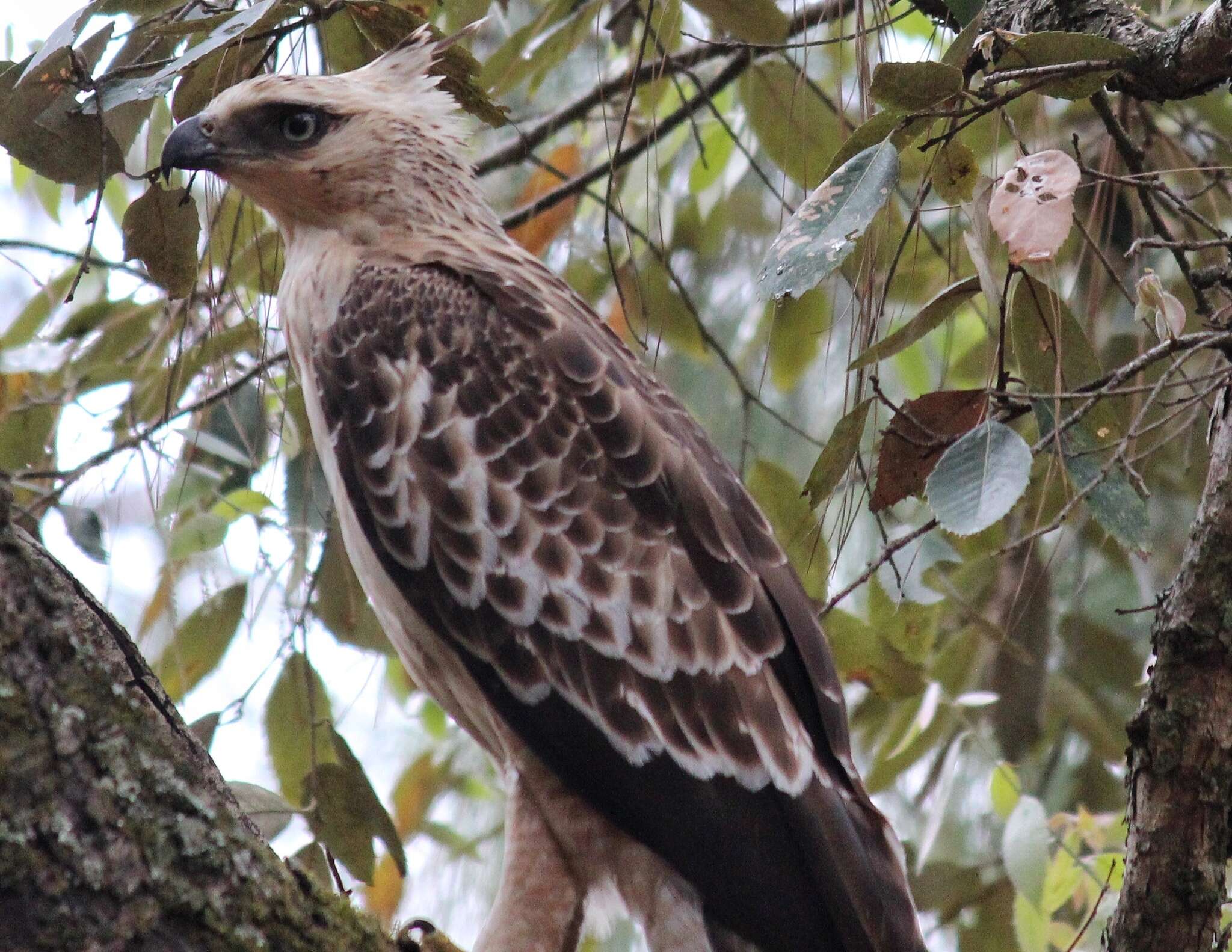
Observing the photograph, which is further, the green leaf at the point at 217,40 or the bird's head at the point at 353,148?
the bird's head at the point at 353,148

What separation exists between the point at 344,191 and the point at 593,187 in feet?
5.08

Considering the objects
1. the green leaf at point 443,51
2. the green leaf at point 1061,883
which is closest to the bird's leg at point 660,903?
the green leaf at point 1061,883

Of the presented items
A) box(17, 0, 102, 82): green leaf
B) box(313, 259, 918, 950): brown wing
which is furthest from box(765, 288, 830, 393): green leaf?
box(17, 0, 102, 82): green leaf

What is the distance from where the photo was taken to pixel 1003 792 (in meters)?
4.16

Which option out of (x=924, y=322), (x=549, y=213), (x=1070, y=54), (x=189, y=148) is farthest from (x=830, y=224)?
(x=549, y=213)

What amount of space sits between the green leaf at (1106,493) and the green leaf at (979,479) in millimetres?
233

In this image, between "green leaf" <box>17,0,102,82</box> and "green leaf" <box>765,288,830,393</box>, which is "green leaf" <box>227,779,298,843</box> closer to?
"green leaf" <box>17,0,102,82</box>

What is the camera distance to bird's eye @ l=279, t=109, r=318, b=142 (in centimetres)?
366

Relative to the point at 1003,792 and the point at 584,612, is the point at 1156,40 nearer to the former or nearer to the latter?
the point at 584,612

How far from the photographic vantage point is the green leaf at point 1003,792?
411 centimetres

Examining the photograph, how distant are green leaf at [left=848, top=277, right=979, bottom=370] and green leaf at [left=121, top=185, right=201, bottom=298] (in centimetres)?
144

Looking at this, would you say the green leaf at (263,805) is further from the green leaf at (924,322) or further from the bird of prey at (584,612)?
the green leaf at (924,322)

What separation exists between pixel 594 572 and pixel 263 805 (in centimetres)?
93

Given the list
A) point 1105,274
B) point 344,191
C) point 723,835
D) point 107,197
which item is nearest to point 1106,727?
point 1105,274
